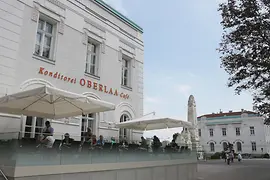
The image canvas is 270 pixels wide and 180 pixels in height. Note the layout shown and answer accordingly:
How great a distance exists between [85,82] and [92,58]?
6.00 ft

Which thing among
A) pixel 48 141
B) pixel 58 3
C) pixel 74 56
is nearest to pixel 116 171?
pixel 48 141

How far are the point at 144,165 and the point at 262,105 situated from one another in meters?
6.69

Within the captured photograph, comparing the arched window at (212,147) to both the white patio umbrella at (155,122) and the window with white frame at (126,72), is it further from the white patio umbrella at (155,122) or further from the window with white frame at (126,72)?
the white patio umbrella at (155,122)

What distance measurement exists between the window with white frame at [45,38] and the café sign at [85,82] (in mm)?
789

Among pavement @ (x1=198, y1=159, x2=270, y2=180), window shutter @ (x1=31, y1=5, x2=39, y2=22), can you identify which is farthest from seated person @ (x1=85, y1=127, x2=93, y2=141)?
pavement @ (x1=198, y1=159, x2=270, y2=180)

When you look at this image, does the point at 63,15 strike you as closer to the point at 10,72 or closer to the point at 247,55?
the point at 10,72

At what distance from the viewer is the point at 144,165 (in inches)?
395

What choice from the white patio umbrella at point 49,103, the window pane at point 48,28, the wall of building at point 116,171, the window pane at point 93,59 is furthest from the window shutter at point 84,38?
the wall of building at point 116,171

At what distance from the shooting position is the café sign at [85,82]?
10744mm

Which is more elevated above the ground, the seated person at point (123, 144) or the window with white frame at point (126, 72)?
the window with white frame at point (126, 72)

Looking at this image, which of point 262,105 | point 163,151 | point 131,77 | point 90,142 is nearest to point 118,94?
point 131,77

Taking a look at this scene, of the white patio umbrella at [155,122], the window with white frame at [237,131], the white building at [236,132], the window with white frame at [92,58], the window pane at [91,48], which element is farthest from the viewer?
the window with white frame at [237,131]

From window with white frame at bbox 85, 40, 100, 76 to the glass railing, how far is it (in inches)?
208

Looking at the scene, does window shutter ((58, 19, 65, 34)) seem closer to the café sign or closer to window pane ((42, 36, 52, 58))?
window pane ((42, 36, 52, 58))
